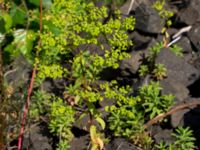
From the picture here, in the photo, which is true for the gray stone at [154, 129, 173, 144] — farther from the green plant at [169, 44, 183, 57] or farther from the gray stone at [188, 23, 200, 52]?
the gray stone at [188, 23, 200, 52]

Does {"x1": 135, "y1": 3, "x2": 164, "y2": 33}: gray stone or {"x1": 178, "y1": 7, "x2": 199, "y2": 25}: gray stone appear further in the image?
{"x1": 178, "y1": 7, "x2": 199, "y2": 25}: gray stone

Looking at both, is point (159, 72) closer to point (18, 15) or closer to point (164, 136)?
point (164, 136)

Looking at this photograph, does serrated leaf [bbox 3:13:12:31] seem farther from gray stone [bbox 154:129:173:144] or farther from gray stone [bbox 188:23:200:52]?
gray stone [bbox 188:23:200:52]

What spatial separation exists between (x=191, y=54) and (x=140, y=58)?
789mm

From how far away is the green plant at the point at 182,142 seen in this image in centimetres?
483

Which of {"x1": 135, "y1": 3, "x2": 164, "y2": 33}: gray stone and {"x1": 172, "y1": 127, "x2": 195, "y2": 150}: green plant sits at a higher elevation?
{"x1": 135, "y1": 3, "x2": 164, "y2": 33}: gray stone

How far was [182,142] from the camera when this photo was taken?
16.0ft

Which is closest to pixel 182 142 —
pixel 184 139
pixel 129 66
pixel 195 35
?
pixel 184 139

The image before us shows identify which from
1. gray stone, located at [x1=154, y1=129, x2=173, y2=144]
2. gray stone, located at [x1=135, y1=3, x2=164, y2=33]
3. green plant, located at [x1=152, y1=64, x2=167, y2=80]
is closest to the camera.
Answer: gray stone, located at [x1=154, y1=129, x2=173, y2=144]

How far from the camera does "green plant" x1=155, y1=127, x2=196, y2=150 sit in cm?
483

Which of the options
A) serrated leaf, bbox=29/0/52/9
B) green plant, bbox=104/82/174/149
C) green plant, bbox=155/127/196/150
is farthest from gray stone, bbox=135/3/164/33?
serrated leaf, bbox=29/0/52/9

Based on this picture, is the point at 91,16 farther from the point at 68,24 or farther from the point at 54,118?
the point at 54,118

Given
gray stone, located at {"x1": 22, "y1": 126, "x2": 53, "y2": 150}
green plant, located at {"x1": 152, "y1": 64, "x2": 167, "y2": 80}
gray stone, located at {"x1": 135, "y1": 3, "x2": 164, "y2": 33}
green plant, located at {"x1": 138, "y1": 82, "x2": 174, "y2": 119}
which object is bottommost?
gray stone, located at {"x1": 22, "y1": 126, "x2": 53, "y2": 150}

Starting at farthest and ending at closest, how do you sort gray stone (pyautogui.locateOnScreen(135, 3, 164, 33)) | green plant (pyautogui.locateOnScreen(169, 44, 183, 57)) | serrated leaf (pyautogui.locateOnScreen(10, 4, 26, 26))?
gray stone (pyautogui.locateOnScreen(135, 3, 164, 33)) → green plant (pyautogui.locateOnScreen(169, 44, 183, 57)) → serrated leaf (pyautogui.locateOnScreen(10, 4, 26, 26))
